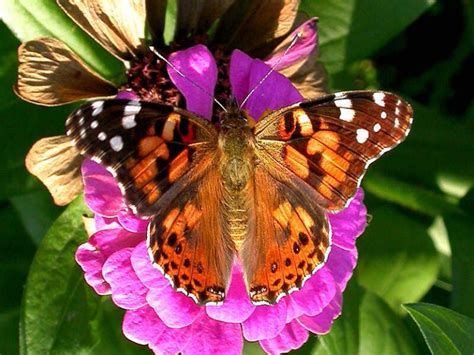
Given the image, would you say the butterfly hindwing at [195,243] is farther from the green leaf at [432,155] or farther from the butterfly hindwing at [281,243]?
the green leaf at [432,155]

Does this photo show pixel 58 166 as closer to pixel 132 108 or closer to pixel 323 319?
pixel 132 108

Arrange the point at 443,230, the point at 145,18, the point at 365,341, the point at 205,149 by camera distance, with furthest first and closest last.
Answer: the point at 443,230 → the point at 365,341 → the point at 145,18 → the point at 205,149

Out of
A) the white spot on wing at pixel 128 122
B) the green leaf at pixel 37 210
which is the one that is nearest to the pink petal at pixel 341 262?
the white spot on wing at pixel 128 122

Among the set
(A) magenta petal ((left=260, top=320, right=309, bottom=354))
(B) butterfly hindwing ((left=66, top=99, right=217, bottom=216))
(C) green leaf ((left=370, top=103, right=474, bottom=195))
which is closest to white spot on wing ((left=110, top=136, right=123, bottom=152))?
(B) butterfly hindwing ((left=66, top=99, right=217, bottom=216))

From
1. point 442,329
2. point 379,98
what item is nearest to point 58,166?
point 379,98

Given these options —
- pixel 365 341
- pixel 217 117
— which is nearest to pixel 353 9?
pixel 217 117

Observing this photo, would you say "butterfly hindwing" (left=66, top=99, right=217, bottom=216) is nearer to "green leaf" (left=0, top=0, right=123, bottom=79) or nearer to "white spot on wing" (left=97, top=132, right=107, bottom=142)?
"white spot on wing" (left=97, top=132, right=107, bottom=142)

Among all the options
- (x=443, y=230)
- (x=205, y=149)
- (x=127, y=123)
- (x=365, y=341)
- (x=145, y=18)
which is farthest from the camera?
(x=443, y=230)

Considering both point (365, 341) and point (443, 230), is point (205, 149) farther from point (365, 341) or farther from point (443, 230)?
point (443, 230)
